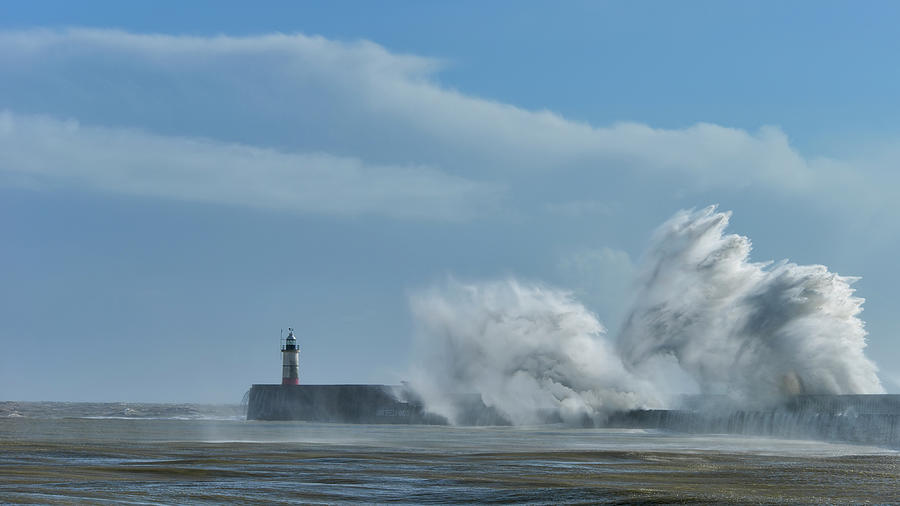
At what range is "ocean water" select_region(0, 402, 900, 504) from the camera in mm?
15758

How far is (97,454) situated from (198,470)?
18.2 ft

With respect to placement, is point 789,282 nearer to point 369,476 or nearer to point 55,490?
point 369,476

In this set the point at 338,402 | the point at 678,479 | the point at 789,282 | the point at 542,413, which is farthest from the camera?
the point at 338,402

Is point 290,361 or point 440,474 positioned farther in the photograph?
point 290,361

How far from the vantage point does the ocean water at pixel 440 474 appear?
620 inches

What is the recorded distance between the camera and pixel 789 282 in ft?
143

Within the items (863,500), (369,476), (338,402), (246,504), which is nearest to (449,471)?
(369,476)

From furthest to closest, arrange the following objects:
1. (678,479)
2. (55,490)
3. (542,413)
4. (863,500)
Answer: (542,413) → (678,479) → (55,490) → (863,500)

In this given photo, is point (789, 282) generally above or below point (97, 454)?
above

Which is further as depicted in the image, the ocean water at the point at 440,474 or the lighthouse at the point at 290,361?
the lighthouse at the point at 290,361

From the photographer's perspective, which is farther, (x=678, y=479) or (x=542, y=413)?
(x=542, y=413)

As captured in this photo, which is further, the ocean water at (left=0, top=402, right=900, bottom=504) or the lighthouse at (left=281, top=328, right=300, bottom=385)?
the lighthouse at (left=281, top=328, right=300, bottom=385)

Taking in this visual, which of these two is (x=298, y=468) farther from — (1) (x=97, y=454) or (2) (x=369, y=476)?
(1) (x=97, y=454)

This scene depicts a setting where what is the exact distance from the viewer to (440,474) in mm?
19750
